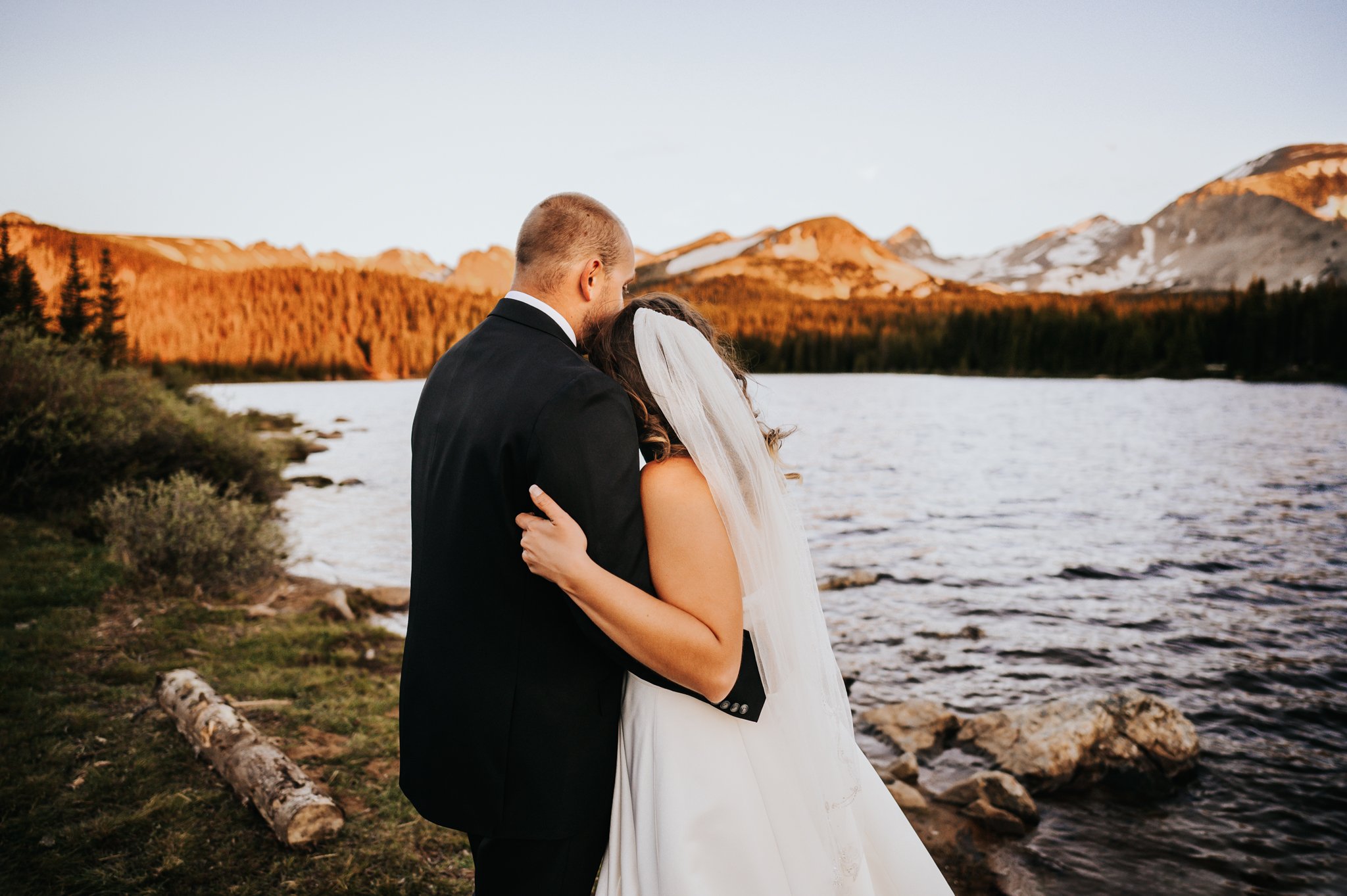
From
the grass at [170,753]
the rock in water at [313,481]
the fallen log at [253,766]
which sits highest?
the fallen log at [253,766]

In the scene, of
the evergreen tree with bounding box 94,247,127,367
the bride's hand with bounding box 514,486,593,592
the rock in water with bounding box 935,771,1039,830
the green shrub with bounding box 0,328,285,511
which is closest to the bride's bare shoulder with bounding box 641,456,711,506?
the bride's hand with bounding box 514,486,593,592

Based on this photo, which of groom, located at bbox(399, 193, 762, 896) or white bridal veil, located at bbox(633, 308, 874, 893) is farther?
white bridal veil, located at bbox(633, 308, 874, 893)

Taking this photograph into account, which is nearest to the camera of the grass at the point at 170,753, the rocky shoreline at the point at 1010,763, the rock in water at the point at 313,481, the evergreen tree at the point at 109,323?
the grass at the point at 170,753

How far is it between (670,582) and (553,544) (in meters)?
0.33

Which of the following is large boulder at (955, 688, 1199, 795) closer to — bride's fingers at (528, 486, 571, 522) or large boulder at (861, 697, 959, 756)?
large boulder at (861, 697, 959, 756)

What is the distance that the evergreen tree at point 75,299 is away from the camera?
2505 centimetres

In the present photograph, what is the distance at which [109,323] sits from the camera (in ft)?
95.1

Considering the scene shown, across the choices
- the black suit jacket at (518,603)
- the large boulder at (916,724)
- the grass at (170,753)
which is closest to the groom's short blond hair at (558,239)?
the black suit jacket at (518,603)

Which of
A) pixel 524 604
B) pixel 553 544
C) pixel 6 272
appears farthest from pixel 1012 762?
pixel 6 272

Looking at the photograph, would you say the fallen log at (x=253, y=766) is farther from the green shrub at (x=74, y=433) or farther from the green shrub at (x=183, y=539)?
the green shrub at (x=74, y=433)

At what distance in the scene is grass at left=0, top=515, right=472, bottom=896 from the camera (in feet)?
13.2

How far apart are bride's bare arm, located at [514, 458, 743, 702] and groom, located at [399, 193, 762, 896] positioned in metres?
0.06

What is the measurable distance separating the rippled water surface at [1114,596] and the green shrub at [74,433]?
3.28m

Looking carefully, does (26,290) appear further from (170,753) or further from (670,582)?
(670,582)
